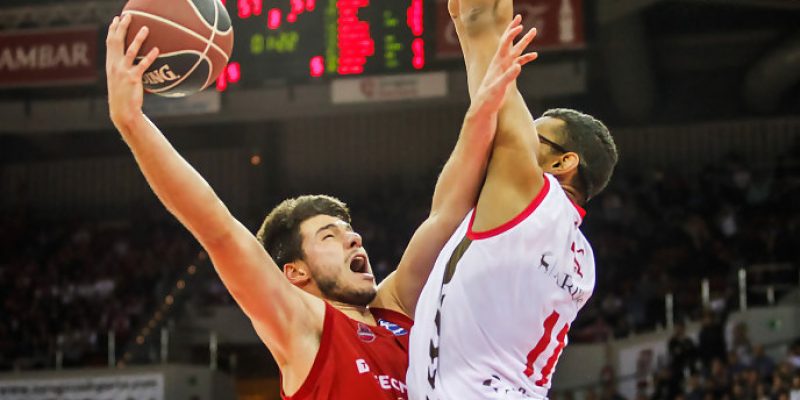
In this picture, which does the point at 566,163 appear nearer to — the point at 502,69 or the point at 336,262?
the point at 502,69

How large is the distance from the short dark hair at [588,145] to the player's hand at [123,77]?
3.81ft

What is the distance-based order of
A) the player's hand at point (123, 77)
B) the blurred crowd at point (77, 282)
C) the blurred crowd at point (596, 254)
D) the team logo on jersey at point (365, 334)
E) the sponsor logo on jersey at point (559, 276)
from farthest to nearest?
the blurred crowd at point (77, 282) → the blurred crowd at point (596, 254) → the team logo on jersey at point (365, 334) → the sponsor logo on jersey at point (559, 276) → the player's hand at point (123, 77)

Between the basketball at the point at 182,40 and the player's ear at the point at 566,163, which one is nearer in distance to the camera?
the basketball at the point at 182,40

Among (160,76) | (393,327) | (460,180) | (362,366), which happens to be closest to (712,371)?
(393,327)

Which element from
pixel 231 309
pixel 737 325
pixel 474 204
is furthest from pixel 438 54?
pixel 474 204

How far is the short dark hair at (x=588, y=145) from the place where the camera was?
3369 millimetres

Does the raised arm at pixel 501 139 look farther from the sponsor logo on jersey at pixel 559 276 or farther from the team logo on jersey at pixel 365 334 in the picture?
the team logo on jersey at pixel 365 334

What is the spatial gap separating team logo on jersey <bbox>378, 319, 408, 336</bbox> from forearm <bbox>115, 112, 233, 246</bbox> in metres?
0.77

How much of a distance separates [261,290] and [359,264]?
1.85 ft

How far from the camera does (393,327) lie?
3.82 metres

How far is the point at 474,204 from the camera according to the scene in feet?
→ 11.2

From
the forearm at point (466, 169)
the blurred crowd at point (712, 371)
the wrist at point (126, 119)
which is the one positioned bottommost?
the blurred crowd at point (712, 371)

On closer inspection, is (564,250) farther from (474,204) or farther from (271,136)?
(271,136)

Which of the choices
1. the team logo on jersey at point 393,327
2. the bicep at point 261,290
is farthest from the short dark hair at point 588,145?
the bicep at point 261,290
